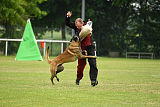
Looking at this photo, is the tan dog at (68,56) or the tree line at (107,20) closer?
the tan dog at (68,56)

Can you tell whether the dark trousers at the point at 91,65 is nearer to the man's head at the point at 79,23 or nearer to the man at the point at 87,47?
the man at the point at 87,47

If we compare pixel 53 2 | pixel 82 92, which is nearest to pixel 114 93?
pixel 82 92

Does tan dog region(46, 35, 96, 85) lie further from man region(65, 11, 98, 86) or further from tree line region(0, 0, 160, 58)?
tree line region(0, 0, 160, 58)

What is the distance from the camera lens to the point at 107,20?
33.8 meters

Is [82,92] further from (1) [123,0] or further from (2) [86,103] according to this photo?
(1) [123,0]

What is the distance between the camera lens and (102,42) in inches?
1330

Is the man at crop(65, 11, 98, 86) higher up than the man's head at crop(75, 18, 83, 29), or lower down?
lower down

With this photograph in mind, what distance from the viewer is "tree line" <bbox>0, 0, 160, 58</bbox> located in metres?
31.6

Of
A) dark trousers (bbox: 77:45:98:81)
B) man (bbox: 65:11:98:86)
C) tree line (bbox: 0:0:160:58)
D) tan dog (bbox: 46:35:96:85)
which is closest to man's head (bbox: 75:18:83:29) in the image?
man (bbox: 65:11:98:86)

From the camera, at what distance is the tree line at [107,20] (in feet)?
104

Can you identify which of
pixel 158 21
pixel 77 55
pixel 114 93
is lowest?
pixel 114 93

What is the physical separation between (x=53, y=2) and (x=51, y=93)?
26314mm

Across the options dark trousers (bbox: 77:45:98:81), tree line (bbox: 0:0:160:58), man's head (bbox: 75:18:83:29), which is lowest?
dark trousers (bbox: 77:45:98:81)

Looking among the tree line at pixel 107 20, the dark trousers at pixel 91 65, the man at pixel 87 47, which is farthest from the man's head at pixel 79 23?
the tree line at pixel 107 20
